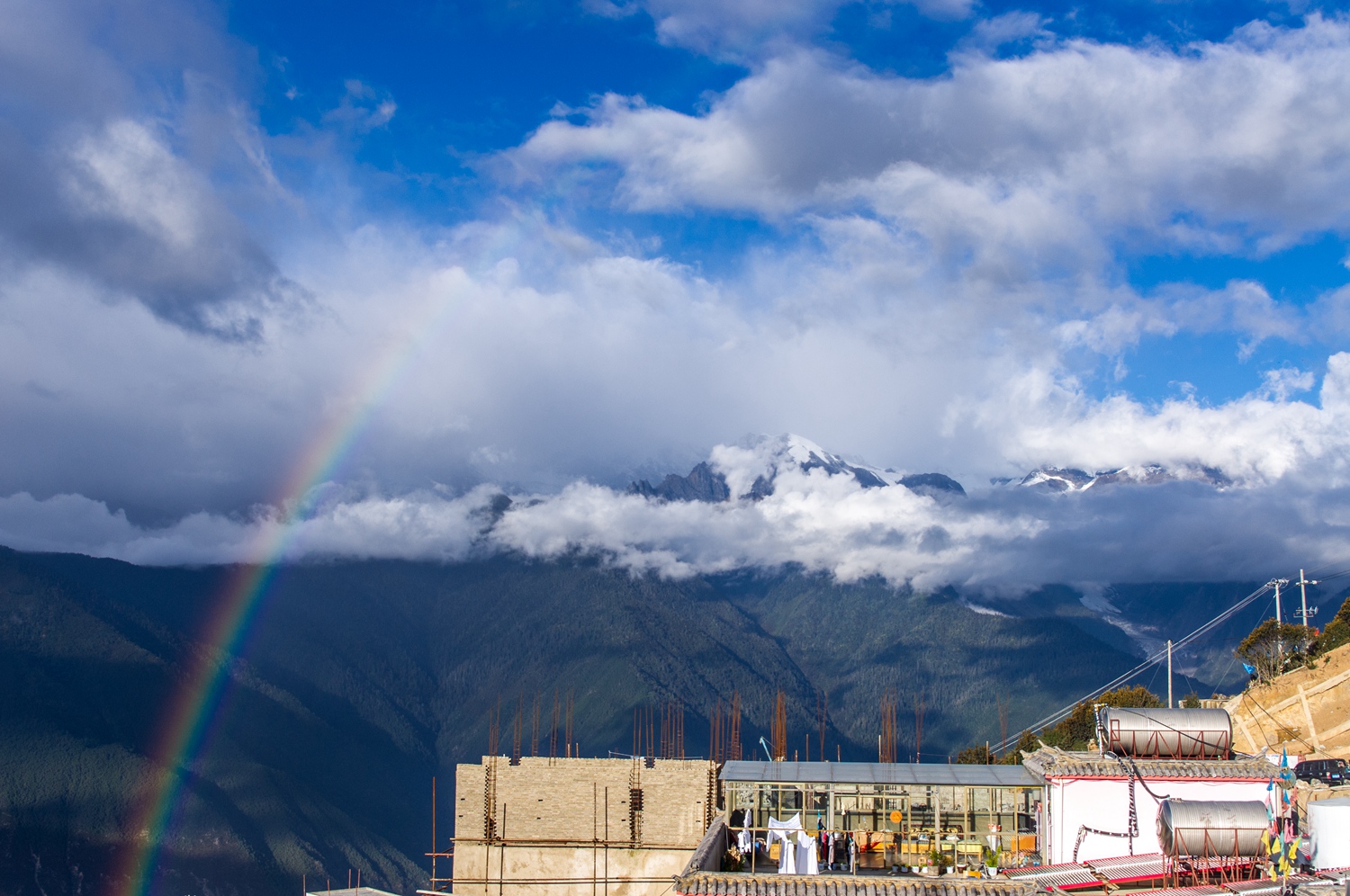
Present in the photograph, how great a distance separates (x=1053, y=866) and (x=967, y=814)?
8050 millimetres

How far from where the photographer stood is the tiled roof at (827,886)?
31844 mm

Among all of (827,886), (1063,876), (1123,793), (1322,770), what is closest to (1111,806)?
(1123,793)

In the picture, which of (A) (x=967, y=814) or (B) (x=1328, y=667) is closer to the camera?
(A) (x=967, y=814)

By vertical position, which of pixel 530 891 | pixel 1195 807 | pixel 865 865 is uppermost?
pixel 1195 807

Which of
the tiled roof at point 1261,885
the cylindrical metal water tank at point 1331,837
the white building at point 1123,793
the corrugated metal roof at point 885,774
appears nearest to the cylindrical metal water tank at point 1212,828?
the tiled roof at point 1261,885

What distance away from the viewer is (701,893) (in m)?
31.7

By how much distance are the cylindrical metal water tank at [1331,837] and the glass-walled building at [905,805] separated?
9307 mm

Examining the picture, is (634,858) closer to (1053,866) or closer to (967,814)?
(967,814)

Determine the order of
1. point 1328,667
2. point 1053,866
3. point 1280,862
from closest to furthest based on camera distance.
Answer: point 1280,862
point 1053,866
point 1328,667

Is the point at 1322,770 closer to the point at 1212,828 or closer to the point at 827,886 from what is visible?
the point at 1212,828

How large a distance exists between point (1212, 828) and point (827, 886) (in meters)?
12.1

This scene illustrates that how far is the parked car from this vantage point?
51.8 metres

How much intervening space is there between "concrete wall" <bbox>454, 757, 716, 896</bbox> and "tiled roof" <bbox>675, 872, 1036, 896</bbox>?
123 ft

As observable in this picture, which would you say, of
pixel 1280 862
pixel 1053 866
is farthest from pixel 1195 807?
pixel 1053 866
